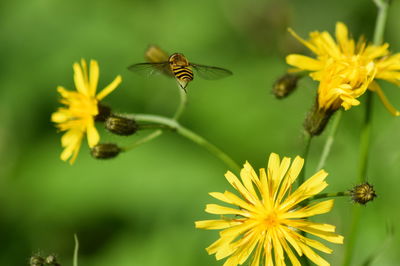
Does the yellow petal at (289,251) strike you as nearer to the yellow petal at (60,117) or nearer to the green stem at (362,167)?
the green stem at (362,167)

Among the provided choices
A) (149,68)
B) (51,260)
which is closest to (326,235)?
(149,68)

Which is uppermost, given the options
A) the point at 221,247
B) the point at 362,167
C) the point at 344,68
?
the point at 344,68

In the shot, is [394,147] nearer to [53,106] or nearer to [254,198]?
[254,198]

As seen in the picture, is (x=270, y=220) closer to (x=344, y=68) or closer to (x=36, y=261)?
(x=344, y=68)

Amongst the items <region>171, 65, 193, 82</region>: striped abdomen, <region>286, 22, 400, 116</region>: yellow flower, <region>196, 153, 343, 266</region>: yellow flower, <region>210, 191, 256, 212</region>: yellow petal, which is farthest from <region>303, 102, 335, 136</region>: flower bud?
<region>171, 65, 193, 82</region>: striped abdomen

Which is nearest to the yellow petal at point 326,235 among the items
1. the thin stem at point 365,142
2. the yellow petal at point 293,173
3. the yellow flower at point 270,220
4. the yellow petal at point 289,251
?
the yellow flower at point 270,220

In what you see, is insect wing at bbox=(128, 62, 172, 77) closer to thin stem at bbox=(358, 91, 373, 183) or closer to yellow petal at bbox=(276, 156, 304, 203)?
yellow petal at bbox=(276, 156, 304, 203)
